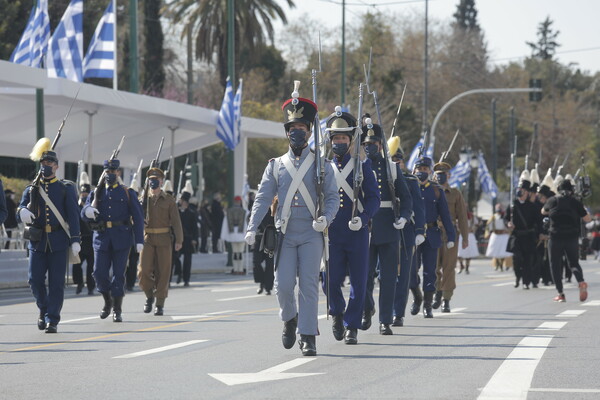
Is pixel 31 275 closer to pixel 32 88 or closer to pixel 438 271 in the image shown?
pixel 438 271

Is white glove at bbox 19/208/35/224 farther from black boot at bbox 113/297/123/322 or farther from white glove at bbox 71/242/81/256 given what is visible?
black boot at bbox 113/297/123/322

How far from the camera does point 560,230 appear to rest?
20.0 metres

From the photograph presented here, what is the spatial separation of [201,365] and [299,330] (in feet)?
3.61

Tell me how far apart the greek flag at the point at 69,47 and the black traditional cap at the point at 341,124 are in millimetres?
20012

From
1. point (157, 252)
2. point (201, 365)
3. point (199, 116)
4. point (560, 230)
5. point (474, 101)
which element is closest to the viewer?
point (201, 365)

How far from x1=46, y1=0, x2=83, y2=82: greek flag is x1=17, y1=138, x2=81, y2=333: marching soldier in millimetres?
17240

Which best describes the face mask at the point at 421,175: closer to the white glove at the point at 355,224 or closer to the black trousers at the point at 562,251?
the black trousers at the point at 562,251

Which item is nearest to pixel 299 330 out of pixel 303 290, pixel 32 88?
pixel 303 290

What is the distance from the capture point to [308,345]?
11320 millimetres

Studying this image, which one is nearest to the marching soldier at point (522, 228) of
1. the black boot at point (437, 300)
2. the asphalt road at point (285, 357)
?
the asphalt road at point (285, 357)

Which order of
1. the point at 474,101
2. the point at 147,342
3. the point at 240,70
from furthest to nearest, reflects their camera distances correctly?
the point at 474,101, the point at 240,70, the point at 147,342

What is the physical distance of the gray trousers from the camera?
37.6ft

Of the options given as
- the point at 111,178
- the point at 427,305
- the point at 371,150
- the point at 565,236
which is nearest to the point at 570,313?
the point at 427,305

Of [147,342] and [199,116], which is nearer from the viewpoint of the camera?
[147,342]
